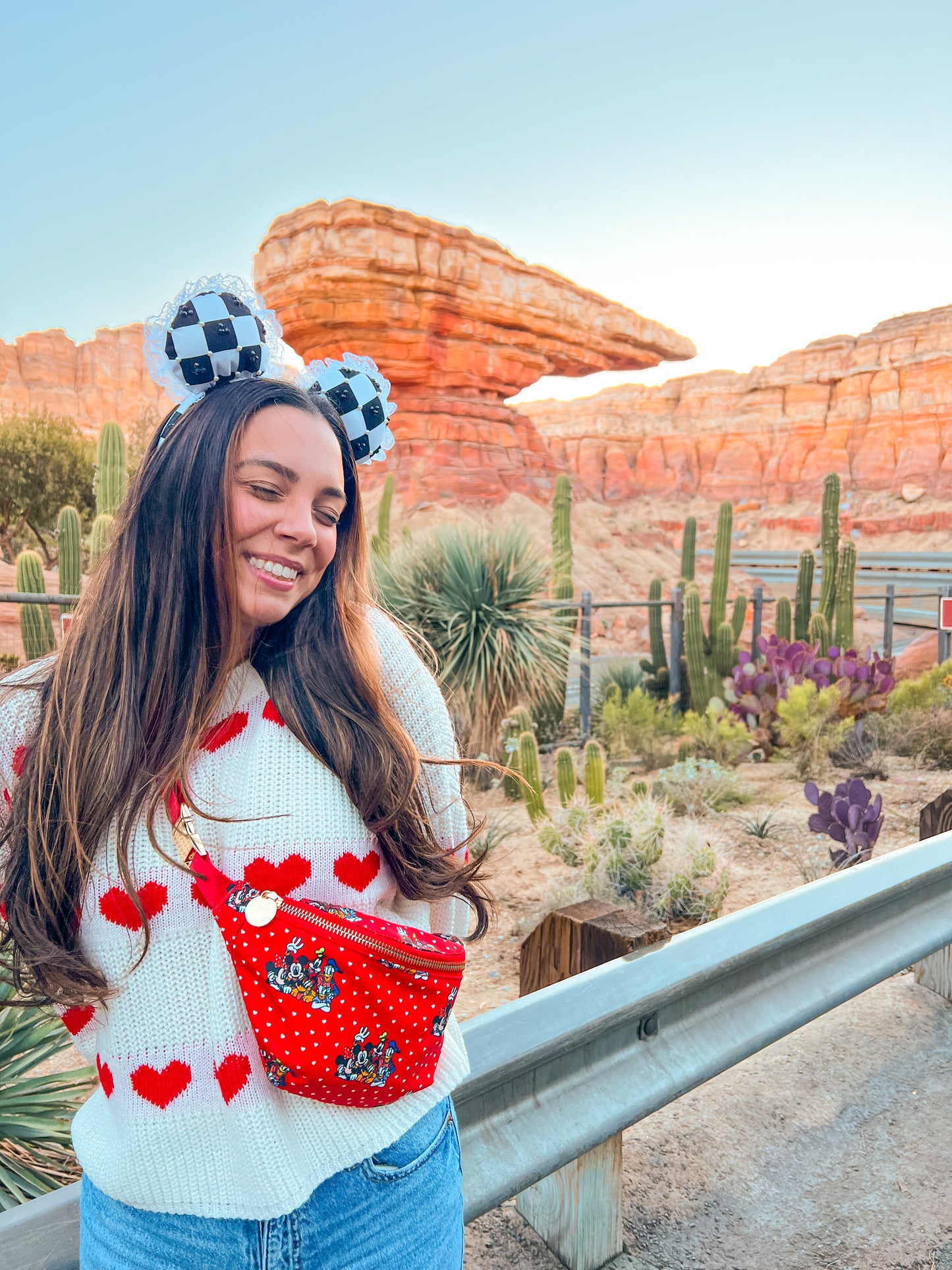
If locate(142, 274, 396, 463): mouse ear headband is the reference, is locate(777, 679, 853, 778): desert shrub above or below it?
below

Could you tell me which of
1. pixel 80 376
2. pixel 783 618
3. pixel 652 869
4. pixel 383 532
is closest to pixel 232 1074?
pixel 652 869

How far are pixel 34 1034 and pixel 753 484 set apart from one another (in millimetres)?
58897

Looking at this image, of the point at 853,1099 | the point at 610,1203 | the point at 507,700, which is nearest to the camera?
the point at 610,1203

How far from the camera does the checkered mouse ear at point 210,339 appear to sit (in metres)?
1.20

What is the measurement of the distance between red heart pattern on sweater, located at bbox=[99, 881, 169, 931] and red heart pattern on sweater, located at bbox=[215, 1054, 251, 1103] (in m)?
0.18

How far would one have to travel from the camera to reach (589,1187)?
1.54m

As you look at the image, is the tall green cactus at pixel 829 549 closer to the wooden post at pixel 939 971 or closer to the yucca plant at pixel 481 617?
the yucca plant at pixel 481 617

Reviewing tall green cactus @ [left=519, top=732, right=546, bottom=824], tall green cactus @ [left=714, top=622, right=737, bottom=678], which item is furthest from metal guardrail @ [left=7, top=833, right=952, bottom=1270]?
tall green cactus @ [left=714, top=622, right=737, bottom=678]

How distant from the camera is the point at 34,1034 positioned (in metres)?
2.32

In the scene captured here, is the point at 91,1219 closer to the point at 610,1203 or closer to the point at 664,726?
the point at 610,1203

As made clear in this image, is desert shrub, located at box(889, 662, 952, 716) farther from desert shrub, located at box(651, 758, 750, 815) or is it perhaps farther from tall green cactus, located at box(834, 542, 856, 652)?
tall green cactus, located at box(834, 542, 856, 652)

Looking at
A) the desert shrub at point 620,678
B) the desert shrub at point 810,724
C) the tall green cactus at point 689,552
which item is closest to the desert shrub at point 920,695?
the desert shrub at point 810,724

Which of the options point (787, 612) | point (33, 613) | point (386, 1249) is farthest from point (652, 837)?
point (787, 612)

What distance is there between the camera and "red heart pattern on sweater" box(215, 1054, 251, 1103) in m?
0.95
